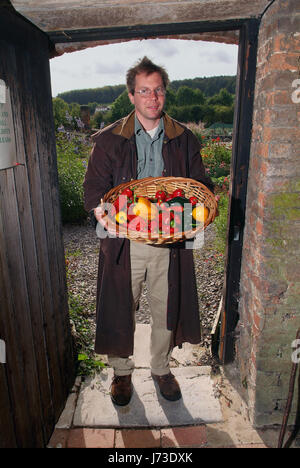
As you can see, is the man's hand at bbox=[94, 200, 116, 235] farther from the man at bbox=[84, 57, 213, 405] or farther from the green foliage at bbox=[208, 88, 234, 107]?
the green foliage at bbox=[208, 88, 234, 107]

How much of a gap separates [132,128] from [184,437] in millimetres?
2438

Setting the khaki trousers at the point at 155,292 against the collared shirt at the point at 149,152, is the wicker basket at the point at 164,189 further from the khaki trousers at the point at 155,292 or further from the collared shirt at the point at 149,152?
the khaki trousers at the point at 155,292

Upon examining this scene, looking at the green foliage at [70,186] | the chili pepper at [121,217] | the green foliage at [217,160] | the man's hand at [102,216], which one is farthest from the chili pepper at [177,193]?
the green foliage at [217,160]

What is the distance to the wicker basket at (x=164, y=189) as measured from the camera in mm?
2209

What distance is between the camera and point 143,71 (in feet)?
8.53

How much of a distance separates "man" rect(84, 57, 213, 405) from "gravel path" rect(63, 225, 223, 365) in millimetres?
881

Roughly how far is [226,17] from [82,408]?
3.21m

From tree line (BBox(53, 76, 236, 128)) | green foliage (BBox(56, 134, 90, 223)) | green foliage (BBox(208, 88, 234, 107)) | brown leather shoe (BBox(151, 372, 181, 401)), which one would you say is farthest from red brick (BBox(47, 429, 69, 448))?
green foliage (BBox(208, 88, 234, 107))

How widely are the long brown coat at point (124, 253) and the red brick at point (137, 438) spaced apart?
0.58 meters

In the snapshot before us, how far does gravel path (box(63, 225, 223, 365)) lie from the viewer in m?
4.30

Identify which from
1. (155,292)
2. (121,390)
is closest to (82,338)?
(121,390)

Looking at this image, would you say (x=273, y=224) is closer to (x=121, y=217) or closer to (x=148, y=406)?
(x=121, y=217)
